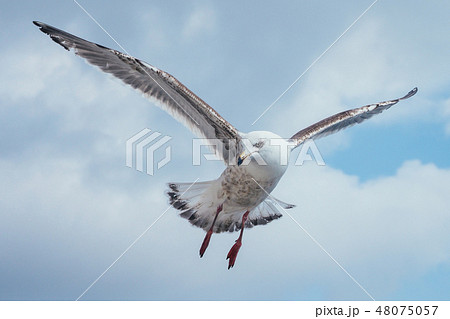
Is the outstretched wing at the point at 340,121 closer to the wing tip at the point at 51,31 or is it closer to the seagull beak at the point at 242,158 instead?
the seagull beak at the point at 242,158

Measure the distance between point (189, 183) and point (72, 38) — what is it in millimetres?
2525

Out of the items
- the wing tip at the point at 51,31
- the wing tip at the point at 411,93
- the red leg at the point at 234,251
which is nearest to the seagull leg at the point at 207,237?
the red leg at the point at 234,251

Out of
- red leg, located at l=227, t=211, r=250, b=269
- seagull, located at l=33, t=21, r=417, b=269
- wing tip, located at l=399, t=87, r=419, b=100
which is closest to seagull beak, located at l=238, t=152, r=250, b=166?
seagull, located at l=33, t=21, r=417, b=269

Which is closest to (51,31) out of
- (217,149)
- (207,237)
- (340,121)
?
(217,149)

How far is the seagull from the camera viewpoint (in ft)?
20.0

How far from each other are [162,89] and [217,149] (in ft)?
3.66

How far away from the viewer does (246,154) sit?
19.5 ft

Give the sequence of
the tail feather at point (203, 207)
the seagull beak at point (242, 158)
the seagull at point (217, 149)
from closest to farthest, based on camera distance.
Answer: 1. the seagull beak at point (242, 158)
2. the seagull at point (217, 149)
3. the tail feather at point (203, 207)

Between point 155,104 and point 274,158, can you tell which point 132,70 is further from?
point 274,158

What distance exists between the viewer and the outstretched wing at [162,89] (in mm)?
6336

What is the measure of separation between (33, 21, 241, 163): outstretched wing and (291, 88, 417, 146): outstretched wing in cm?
99

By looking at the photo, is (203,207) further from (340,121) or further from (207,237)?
(340,121)

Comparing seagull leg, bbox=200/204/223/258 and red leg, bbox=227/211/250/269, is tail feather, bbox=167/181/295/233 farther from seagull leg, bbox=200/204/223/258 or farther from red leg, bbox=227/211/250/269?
red leg, bbox=227/211/250/269

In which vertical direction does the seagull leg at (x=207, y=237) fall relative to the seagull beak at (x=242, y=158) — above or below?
below
